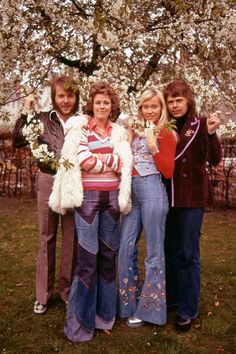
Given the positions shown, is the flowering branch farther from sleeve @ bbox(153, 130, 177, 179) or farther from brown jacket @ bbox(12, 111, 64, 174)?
sleeve @ bbox(153, 130, 177, 179)

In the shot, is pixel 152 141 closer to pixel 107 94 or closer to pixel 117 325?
pixel 107 94

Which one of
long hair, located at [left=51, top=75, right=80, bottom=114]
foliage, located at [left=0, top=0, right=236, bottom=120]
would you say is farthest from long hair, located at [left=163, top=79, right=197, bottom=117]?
foliage, located at [left=0, top=0, right=236, bottom=120]

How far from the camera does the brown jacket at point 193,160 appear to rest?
3506 millimetres

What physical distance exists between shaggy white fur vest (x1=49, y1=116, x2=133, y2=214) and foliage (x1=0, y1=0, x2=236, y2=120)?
3.68 feet

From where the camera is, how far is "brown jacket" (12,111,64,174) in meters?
3.72

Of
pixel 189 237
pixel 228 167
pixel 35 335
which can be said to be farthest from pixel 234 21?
pixel 228 167

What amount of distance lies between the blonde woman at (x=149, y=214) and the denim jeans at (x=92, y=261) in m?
0.14

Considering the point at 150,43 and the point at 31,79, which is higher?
the point at 150,43

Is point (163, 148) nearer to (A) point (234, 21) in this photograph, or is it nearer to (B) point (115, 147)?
(B) point (115, 147)

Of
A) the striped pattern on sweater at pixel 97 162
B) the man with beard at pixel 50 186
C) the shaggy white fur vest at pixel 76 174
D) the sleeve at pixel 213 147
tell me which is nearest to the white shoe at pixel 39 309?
the man with beard at pixel 50 186

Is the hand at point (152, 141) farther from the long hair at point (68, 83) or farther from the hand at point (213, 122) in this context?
the long hair at point (68, 83)

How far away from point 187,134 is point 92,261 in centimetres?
124

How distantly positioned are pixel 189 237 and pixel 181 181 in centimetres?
45

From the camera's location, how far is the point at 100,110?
3459mm
